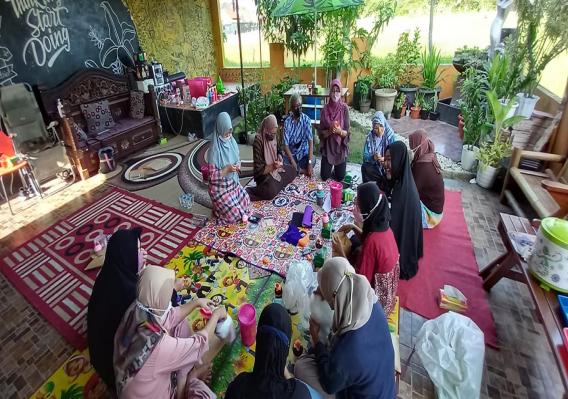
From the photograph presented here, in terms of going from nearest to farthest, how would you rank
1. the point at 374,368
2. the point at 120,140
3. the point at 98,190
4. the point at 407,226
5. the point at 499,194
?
the point at 374,368, the point at 407,226, the point at 499,194, the point at 98,190, the point at 120,140

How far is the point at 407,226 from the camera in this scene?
9.10 ft

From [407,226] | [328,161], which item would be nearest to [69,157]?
[328,161]

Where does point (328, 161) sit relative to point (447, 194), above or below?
above

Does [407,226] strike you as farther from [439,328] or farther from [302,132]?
[302,132]

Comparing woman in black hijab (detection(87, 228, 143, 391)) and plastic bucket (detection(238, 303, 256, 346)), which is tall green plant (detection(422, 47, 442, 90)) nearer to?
plastic bucket (detection(238, 303, 256, 346))

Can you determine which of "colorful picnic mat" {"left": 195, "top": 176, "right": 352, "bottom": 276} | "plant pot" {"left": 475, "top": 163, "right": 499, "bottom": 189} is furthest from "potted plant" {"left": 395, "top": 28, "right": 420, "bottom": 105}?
"colorful picnic mat" {"left": 195, "top": 176, "right": 352, "bottom": 276}

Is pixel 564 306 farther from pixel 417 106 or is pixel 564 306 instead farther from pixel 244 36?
pixel 244 36

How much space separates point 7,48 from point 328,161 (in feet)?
16.7

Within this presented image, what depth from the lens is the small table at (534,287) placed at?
5.31 ft

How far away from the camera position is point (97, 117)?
217 inches

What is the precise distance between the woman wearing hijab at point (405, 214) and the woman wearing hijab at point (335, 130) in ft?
4.98

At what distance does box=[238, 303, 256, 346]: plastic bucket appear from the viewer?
2254 mm

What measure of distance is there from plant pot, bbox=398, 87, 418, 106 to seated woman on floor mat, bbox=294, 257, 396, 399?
22.4 ft

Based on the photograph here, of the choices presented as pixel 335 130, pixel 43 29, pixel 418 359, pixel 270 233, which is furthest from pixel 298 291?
pixel 43 29
